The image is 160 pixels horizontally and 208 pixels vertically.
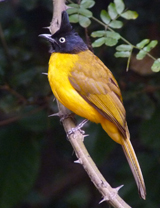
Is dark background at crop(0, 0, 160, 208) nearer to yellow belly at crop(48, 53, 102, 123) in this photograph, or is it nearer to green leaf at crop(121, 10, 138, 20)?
yellow belly at crop(48, 53, 102, 123)

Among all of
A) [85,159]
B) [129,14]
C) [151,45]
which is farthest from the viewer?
[129,14]

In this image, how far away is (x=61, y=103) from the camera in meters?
3.55

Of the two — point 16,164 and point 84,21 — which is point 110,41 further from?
point 16,164

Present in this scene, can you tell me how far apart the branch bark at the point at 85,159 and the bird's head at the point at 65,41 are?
69mm

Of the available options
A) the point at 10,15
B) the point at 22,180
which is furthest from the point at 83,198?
the point at 10,15

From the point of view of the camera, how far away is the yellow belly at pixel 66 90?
3441mm

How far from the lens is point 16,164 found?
4379 millimetres

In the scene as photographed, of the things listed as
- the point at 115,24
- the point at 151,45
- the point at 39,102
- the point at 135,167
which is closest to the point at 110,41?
the point at 115,24

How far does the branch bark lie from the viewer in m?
2.58

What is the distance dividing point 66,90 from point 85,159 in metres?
0.77

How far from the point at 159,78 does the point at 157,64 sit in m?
1.21

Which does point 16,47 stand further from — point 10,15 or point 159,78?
point 159,78

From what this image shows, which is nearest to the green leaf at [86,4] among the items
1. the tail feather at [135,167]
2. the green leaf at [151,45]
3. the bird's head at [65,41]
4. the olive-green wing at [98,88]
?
the bird's head at [65,41]

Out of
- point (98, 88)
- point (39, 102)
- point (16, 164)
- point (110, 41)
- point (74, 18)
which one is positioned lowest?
point (16, 164)
